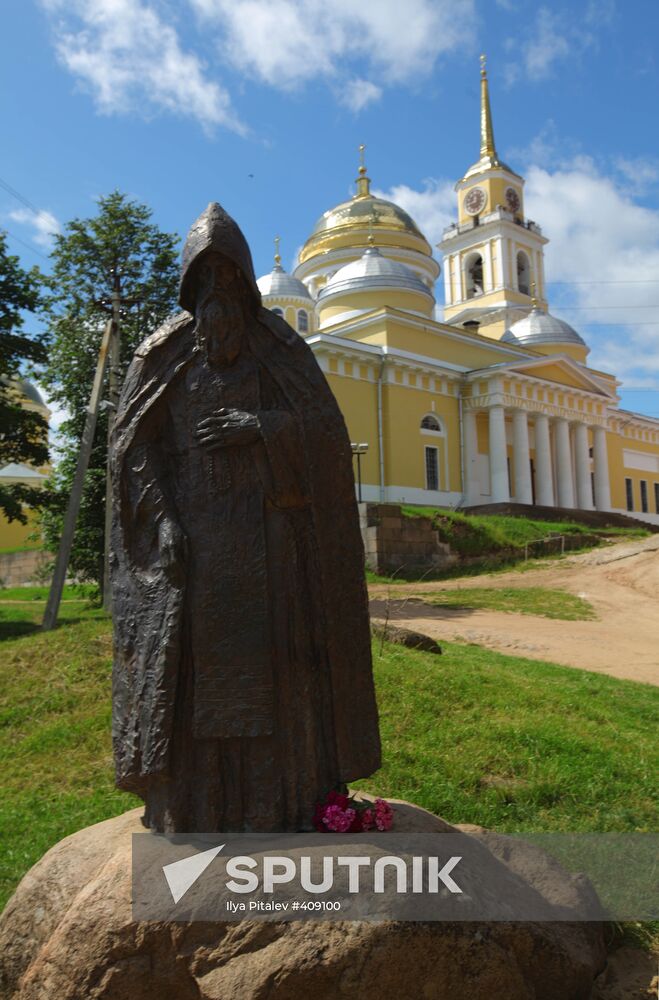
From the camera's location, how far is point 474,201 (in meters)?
44.8

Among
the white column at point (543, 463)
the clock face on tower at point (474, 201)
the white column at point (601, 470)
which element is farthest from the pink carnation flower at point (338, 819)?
the clock face on tower at point (474, 201)

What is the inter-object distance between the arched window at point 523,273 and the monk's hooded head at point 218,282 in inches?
1706

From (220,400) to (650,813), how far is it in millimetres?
3902

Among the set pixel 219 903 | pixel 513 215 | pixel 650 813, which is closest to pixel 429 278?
pixel 513 215

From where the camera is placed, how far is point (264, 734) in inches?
117

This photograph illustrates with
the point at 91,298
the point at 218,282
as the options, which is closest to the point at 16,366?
the point at 91,298

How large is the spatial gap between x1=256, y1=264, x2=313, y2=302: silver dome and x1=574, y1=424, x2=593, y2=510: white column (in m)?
14.9

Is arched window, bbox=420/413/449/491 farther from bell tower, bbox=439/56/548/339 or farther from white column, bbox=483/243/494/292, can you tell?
white column, bbox=483/243/494/292

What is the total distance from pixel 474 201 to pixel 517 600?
33360mm

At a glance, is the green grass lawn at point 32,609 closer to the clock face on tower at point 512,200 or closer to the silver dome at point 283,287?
the silver dome at point 283,287

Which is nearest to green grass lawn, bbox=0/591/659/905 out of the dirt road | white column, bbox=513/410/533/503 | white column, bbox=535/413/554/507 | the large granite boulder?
the large granite boulder

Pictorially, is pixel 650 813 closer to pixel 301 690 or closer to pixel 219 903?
pixel 301 690

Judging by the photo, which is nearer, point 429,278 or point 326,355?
point 326,355

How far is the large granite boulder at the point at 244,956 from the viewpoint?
245cm
